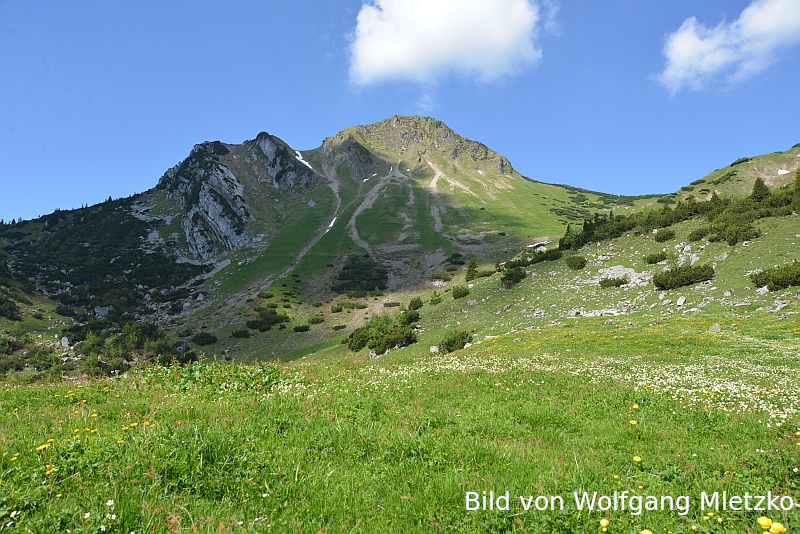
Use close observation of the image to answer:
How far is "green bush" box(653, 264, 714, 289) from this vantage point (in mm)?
33219

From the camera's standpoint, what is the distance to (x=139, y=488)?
4.92 metres

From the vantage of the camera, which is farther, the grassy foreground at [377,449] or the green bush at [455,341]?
the green bush at [455,341]

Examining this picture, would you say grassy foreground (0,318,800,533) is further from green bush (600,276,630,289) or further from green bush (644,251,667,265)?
green bush (644,251,667,265)

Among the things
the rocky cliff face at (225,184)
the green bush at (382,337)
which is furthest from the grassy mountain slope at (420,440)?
the rocky cliff face at (225,184)

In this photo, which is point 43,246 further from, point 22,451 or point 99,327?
point 22,451

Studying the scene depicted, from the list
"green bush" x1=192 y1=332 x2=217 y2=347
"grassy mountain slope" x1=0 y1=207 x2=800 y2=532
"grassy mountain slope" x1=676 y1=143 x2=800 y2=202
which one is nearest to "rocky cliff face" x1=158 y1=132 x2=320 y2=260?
"green bush" x1=192 y1=332 x2=217 y2=347

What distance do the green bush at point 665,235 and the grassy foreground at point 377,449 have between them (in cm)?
3345

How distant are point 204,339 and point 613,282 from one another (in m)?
52.8

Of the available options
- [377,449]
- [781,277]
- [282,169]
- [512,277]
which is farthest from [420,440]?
[282,169]

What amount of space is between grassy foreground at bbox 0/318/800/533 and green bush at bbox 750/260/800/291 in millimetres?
19970

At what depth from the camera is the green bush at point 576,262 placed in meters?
43.8

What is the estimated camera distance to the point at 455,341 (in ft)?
101

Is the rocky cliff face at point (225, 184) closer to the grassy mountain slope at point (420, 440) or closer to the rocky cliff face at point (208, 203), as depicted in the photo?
the rocky cliff face at point (208, 203)

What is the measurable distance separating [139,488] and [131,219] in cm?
15565
